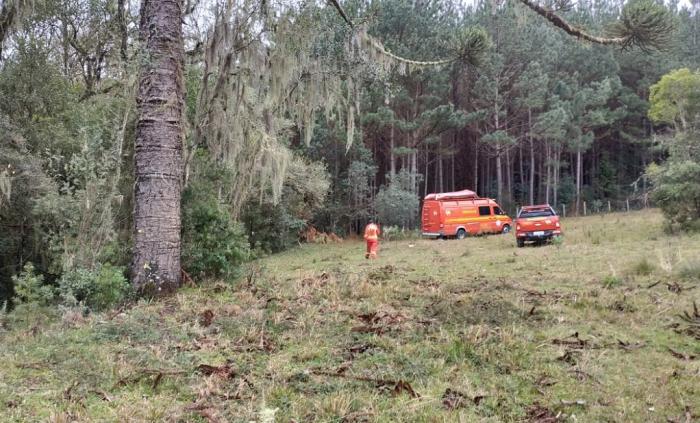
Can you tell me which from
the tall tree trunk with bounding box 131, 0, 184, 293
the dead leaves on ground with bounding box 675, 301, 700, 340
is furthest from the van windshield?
the tall tree trunk with bounding box 131, 0, 184, 293

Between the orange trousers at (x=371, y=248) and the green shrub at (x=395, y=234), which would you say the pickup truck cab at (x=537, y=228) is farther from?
the green shrub at (x=395, y=234)

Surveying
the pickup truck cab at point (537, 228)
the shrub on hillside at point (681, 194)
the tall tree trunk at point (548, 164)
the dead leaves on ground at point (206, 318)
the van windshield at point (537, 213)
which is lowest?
the dead leaves on ground at point (206, 318)

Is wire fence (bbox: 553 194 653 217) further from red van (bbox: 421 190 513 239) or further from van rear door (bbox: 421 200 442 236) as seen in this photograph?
van rear door (bbox: 421 200 442 236)

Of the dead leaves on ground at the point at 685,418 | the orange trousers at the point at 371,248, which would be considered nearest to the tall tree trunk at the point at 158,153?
the dead leaves on ground at the point at 685,418

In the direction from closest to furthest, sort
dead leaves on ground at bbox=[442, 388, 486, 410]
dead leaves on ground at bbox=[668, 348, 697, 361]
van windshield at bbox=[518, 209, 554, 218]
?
1. dead leaves on ground at bbox=[442, 388, 486, 410]
2. dead leaves on ground at bbox=[668, 348, 697, 361]
3. van windshield at bbox=[518, 209, 554, 218]

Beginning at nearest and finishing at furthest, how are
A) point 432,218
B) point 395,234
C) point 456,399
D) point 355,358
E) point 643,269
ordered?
point 456,399 → point 355,358 → point 643,269 → point 432,218 → point 395,234

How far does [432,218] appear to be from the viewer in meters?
21.8

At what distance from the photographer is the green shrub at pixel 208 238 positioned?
20.8 ft

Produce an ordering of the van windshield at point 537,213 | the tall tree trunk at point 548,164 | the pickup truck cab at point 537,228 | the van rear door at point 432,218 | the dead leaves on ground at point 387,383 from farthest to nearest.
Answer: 1. the tall tree trunk at point 548,164
2. the van rear door at point 432,218
3. the van windshield at point 537,213
4. the pickup truck cab at point 537,228
5. the dead leaves on ground at point 387,383

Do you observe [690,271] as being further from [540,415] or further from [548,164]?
[548,164]

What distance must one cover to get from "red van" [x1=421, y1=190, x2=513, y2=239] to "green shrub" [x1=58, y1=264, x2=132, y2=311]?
17.5 metres

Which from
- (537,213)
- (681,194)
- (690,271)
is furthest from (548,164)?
(690,271)

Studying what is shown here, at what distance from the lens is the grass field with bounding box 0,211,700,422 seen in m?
2.66

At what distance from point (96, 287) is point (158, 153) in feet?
4.88
